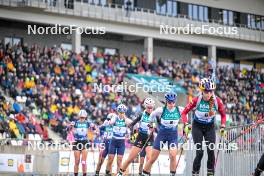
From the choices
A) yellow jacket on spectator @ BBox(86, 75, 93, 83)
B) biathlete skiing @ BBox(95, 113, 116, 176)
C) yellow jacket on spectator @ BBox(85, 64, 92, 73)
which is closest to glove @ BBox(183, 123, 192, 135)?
biathlete skiing @ BBox(95, 113, 116, 176)

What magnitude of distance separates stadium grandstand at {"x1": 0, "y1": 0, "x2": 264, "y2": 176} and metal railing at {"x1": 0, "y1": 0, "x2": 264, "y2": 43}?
8cm

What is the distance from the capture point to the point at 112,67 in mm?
41219

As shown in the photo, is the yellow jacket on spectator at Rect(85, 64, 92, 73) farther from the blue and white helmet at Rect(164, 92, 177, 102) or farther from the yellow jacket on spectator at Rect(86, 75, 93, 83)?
the blue and white helmet at Rect(164, 92, 177, 102)

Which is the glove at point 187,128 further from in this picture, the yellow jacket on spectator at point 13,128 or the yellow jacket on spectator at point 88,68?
the yellow jacket on spectator at point 88,68

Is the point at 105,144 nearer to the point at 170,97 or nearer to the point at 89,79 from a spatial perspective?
the point at 170,97

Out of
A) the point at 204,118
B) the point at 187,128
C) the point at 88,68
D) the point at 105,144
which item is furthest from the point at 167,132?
the point at 88,68

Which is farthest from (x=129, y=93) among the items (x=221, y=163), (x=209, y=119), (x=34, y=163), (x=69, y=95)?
(x=209, y=119)

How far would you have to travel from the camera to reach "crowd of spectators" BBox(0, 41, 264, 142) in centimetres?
3284

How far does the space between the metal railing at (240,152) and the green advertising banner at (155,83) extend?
72.5 feet

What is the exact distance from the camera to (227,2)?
57.2 metres

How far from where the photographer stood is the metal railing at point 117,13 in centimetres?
4122

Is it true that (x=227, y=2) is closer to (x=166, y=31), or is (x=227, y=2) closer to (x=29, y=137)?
(x=166, y=31)

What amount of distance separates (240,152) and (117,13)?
31.2m

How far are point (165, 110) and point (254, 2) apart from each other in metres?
46.2
